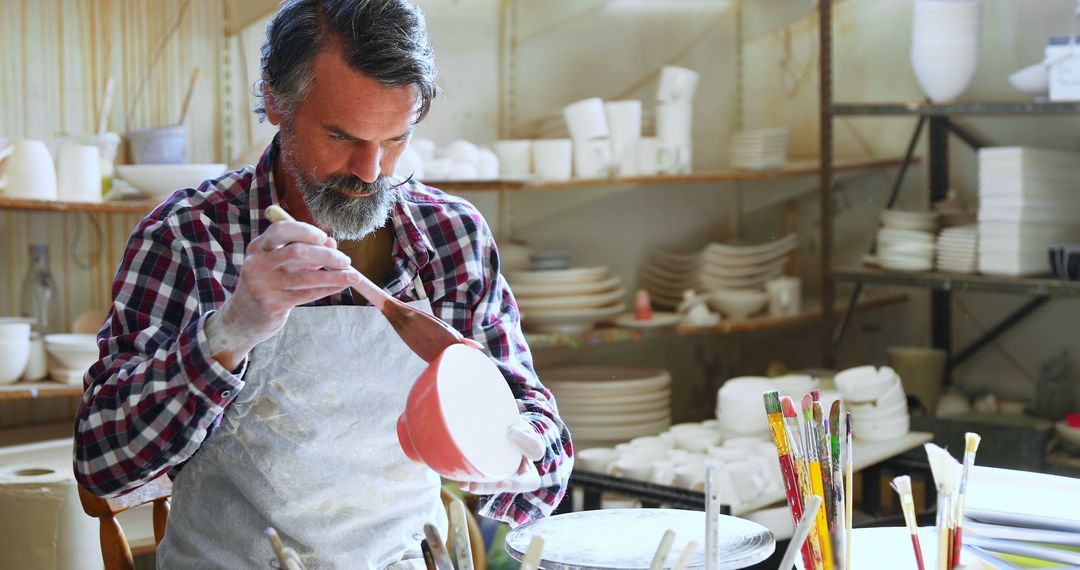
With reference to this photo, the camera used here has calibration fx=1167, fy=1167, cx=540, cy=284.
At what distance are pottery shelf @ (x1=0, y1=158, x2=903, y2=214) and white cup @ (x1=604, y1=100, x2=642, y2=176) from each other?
56 mm

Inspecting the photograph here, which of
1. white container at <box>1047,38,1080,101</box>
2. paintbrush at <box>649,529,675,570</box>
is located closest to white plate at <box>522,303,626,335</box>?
white container at <box>1047,38,1080,101</box>

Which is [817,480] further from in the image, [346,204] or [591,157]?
[591,157]

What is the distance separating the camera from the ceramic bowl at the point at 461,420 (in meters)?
1.32

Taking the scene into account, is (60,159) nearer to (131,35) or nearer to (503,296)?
(131,35)

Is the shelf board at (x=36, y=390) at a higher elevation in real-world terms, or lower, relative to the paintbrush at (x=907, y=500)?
lower

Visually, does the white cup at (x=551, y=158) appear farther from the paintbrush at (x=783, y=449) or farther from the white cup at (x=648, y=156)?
the paintbrush at (x=783, y=449)

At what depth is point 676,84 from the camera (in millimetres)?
4082

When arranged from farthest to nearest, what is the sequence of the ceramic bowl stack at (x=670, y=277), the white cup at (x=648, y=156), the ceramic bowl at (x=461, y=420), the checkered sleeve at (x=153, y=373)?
1. the ceramic bowl stack at (x=670, y=277)
2. the white cup at (x=648, y=156)
3. the checkered sleeve at (x=153, y=373)
4. the ceramic bowl at (x=461, y=420)

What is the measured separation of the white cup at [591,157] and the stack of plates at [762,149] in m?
0.78

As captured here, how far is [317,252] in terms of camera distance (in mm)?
1351

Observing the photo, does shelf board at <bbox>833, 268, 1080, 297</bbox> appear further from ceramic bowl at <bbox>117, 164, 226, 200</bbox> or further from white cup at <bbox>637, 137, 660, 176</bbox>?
ceramic bowl at <bbox>117, 164, 226, 200</bbox>

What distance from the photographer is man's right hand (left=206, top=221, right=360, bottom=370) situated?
1.35 m

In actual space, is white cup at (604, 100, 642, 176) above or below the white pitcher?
above

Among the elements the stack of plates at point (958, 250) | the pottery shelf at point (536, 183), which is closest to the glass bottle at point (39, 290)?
the pottery shelf at point (536, 183)
